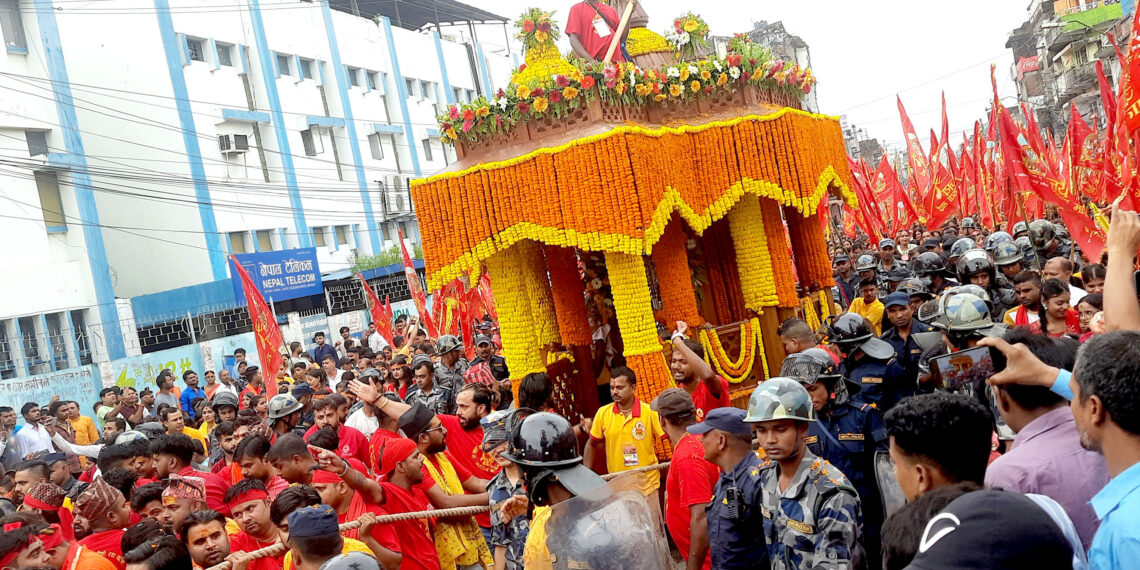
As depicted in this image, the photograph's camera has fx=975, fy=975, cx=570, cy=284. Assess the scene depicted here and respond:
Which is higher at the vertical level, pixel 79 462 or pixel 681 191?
pixel 681 191

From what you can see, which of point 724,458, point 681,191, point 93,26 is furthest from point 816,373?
point 93,26

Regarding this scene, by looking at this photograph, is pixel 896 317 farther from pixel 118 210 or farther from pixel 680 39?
pixel 118 210

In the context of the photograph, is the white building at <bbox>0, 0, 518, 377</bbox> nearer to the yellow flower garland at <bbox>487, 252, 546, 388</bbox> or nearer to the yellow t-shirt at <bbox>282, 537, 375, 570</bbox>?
the yellow flower garland at <bbox>487, 252, 546, 388</bbox>

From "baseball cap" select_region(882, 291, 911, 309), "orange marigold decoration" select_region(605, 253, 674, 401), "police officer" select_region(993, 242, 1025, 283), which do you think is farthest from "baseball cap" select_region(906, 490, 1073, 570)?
"police officer" select_region(993, 242, 1025, 283)

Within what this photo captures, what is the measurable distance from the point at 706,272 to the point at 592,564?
7311 millimetres

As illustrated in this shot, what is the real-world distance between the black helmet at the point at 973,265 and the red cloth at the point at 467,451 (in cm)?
480

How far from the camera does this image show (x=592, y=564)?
10.3 ft

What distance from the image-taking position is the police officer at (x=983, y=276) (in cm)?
873

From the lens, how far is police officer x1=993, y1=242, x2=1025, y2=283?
9.40 metres

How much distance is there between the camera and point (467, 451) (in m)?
6.74

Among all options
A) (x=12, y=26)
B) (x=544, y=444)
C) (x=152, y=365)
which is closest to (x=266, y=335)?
(x=544, y=444)

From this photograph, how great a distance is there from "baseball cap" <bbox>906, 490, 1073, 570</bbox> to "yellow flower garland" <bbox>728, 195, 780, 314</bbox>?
7452 millimetres

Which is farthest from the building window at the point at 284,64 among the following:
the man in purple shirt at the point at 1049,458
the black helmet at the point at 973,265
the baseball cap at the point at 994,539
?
the baseball cap at the point at 994,539

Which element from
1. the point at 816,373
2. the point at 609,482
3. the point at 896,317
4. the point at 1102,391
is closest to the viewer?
the point at 1102,391
